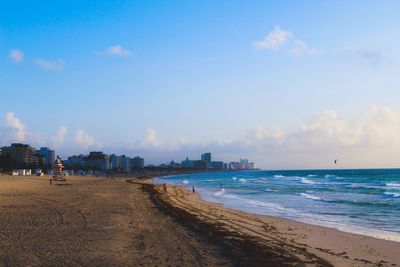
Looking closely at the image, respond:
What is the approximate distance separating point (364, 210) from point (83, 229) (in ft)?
58.9

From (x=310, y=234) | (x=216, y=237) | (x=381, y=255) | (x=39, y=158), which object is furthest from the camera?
(x=39, y=158)

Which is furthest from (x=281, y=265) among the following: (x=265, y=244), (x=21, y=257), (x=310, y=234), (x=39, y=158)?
(x=39, y=158)

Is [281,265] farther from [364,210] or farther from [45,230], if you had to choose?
[364,210]

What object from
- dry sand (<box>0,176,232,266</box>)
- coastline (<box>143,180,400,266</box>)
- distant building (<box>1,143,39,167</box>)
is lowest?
coastline (<box>143,180,400,266</box>)

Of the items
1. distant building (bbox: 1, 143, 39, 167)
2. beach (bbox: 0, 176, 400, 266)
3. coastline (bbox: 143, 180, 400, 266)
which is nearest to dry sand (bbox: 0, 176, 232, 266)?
beach (bbox: 0, 176, 400, 266)

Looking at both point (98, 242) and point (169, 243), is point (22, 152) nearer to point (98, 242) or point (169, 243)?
point (98, 242)

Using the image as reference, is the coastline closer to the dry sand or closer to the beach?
the beach

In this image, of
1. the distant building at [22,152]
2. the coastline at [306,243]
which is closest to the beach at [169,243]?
the coastline at [306,243]

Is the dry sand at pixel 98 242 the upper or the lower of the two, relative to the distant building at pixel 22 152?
lower

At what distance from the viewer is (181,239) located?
1258cm

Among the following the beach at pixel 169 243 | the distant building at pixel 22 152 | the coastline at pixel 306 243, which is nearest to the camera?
the beach at pixel 169 243

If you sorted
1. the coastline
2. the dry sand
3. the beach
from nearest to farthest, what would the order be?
the dry sand → the beach → the coastline

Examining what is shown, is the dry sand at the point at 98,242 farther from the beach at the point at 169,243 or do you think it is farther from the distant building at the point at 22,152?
the distant building at the point at 22,152

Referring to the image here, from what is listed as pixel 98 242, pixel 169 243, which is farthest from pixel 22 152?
pixel 169 243
